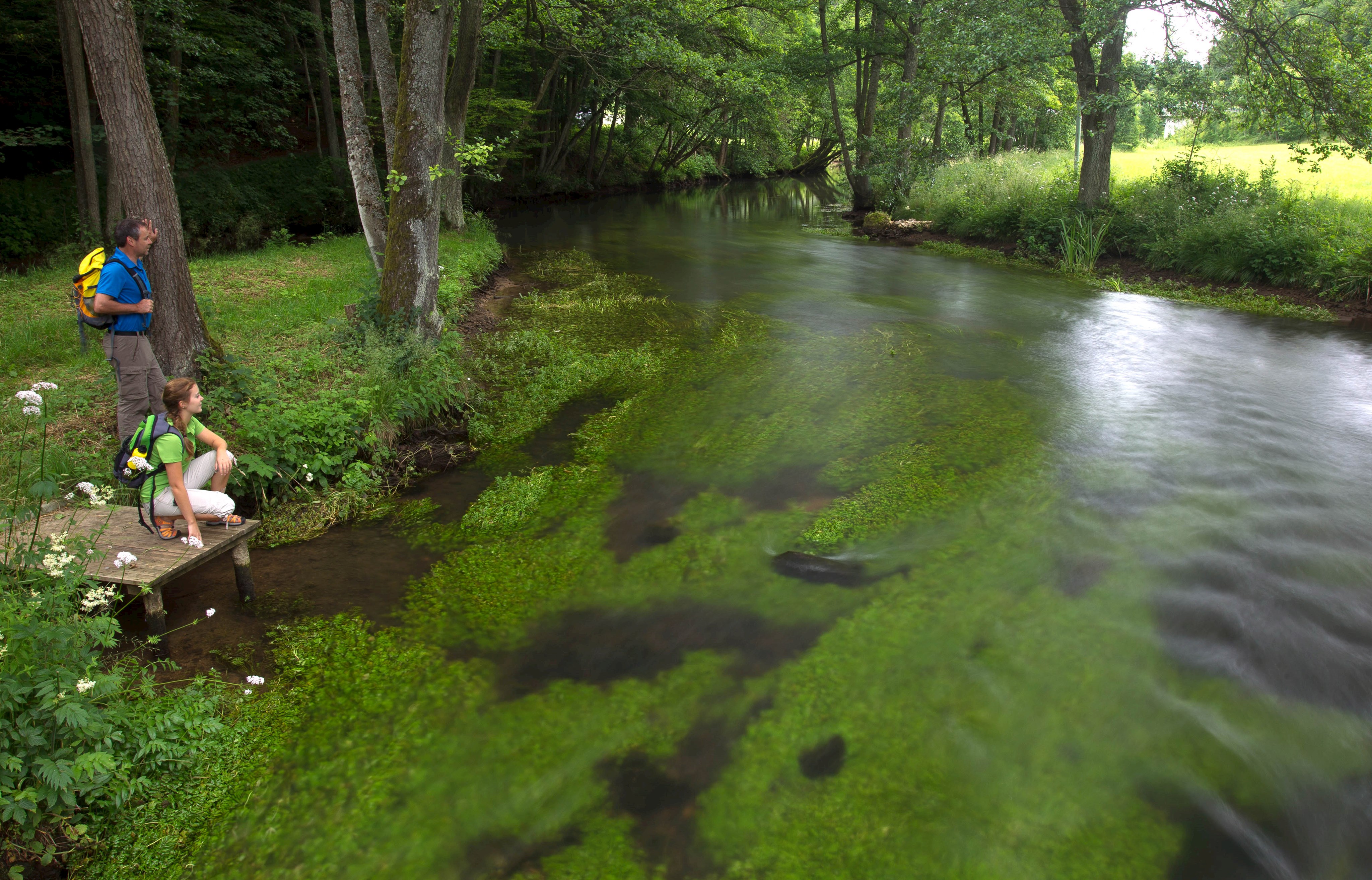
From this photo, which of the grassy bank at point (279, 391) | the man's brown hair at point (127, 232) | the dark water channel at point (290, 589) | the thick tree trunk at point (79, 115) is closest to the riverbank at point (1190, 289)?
the grassy bank at point (279, 391)

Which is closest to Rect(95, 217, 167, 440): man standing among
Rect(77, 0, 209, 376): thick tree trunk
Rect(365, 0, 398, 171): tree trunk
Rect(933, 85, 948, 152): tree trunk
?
Rect(77, 0, 209, 376): thick tree trunk

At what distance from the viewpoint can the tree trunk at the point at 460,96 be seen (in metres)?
12.7

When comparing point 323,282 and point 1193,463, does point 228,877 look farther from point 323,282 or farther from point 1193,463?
point 323,282

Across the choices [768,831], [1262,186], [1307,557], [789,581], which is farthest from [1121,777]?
[1262,186]

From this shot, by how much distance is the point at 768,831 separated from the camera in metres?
3.73

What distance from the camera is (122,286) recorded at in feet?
18.4

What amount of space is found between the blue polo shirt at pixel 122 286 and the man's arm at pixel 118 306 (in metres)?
0.01

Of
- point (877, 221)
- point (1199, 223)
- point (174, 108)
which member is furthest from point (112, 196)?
point (877, 221)

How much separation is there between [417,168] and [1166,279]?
1449cm

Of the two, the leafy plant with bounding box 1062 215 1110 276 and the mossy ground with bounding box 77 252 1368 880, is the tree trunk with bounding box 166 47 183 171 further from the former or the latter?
the leafy plant with bounding box 1062 215 1110 276

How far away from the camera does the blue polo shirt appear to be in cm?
558

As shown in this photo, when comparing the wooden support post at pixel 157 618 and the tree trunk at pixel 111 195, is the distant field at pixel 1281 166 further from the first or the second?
the wooden support post at pixel 157 618

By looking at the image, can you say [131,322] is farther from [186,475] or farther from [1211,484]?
[1211,484]

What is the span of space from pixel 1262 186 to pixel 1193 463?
11.4 meters
